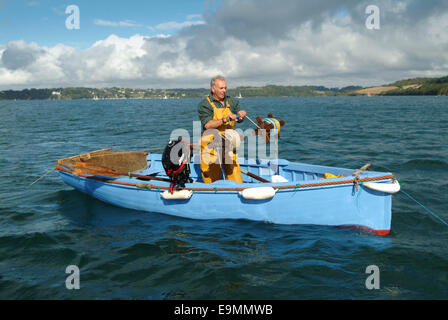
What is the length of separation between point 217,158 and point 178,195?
1.27 metres

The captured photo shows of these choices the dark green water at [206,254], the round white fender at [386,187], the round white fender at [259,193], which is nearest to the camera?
the dark green water at [206,254]

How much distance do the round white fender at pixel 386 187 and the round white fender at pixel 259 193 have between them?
5.88 feet

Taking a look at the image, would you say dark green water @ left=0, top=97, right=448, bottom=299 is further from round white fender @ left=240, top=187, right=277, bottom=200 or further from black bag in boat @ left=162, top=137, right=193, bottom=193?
black bag in boat @ left=162, top=137, right=193, bottom=193

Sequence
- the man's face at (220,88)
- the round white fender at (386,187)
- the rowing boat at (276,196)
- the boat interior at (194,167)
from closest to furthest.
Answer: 1. the round white fender at (386,187)
2. the rowing boat at (276,196)
3. the man's face at (220,88)
4. the boat interior at (194,167)

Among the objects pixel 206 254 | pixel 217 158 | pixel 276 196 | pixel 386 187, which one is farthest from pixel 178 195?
Result: pixel 386 187

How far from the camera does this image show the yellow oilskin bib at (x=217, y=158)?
700cm

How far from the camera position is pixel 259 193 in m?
6.23

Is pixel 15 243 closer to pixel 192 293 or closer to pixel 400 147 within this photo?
pixel 192 293

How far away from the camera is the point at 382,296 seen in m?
4.51

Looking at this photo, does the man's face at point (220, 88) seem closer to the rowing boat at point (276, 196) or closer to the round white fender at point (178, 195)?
the rowing boat at point (276, 196)

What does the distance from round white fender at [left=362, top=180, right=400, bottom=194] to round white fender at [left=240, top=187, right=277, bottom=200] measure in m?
1.79

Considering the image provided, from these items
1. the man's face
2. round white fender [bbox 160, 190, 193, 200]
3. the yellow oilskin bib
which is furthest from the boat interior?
the man's face

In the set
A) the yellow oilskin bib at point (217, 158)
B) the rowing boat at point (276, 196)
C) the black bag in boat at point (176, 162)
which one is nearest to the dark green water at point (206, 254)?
the rowing boat at point (276, 196)

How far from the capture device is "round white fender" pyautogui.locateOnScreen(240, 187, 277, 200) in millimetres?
6215
